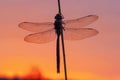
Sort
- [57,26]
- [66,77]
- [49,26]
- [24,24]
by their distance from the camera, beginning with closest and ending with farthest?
[66,77]
[57,26]
[49,26]
[24,24]

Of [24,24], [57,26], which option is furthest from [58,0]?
[24,24]

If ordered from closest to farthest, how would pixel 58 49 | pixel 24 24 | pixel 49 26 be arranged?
pixel 58 49 < pixel 49 26 < pixel 24 24

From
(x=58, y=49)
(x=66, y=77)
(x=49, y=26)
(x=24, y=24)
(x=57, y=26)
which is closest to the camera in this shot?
(x=66, y=77)

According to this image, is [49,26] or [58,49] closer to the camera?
[58,49]

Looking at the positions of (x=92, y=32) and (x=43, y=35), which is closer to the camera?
(x=92, y=32)

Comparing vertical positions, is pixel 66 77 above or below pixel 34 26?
below

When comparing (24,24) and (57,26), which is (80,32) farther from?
(57,26)

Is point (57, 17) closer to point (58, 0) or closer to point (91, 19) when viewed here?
point (58, 0)

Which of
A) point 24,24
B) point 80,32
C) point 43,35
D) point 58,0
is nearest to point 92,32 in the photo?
point 80,32

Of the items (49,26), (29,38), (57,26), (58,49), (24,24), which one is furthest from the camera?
(24,24)
